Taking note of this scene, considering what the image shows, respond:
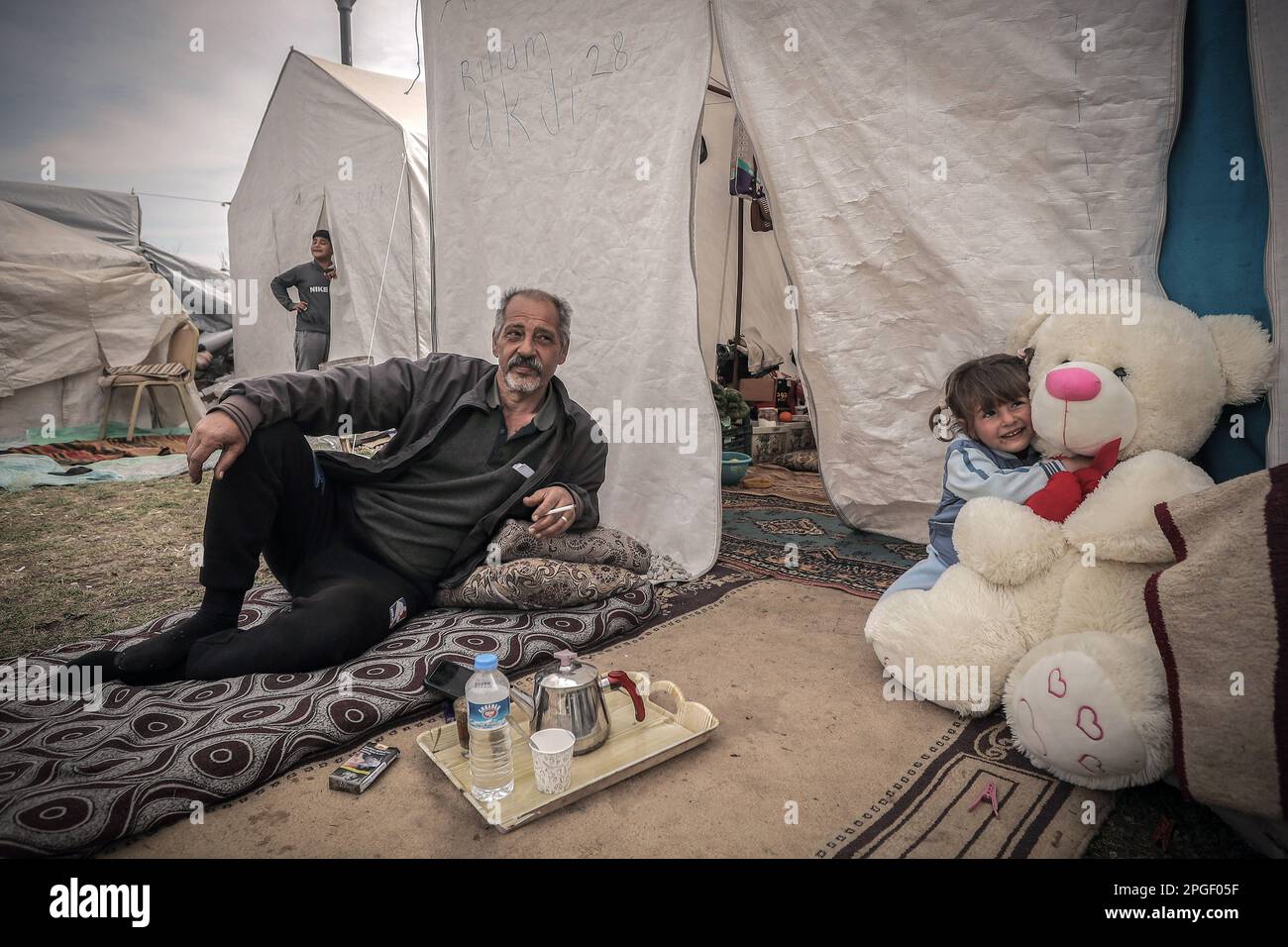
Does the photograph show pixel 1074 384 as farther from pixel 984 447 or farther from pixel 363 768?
pixel 363 768

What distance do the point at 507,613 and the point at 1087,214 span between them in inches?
88.3

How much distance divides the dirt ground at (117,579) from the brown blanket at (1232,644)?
15 centimetres

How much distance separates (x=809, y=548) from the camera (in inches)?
118

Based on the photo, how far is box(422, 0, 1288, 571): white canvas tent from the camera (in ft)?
6.80

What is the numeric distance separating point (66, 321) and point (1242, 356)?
7.61m

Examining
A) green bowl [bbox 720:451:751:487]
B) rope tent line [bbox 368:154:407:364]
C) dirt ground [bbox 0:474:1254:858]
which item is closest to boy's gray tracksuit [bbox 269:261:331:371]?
rope tent line [bbox 368:154:407:364]

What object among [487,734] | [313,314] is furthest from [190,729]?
[313,314]

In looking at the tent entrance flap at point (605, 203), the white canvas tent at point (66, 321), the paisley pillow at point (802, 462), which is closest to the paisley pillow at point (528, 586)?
the tent entrance flap at point (605, 203)

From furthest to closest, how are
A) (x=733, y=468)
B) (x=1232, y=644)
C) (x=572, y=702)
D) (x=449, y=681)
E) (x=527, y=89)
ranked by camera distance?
1. (x=733, y=468)
2. (x=527, y=89)
3. (x=449, y=681)
4. (x=572, y=702)
5. (x=1232, y=644)

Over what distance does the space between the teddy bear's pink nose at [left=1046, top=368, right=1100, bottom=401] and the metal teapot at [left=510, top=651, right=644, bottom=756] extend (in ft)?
4.09

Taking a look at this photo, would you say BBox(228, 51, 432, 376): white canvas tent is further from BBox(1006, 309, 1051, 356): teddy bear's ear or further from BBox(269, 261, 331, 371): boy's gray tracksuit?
BBox(1006, 309, 1051, 356): teddy bear's ear

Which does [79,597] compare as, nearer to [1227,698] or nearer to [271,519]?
[271,519]

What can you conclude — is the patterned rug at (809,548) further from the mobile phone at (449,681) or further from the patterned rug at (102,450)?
the patterned rug at (102,450)

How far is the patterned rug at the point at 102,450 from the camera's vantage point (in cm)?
495
